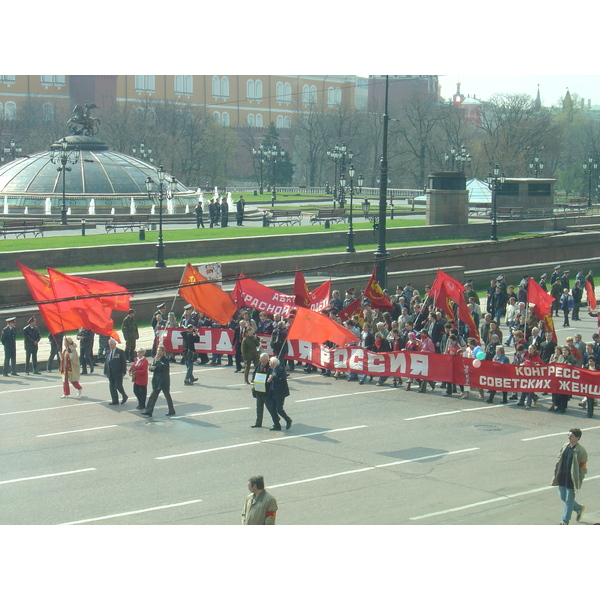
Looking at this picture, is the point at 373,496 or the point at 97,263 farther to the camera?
the point at 97,263

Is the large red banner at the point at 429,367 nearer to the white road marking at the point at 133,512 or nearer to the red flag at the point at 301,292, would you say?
the red flag at the point at 301,292

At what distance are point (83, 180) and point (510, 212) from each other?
27.4m

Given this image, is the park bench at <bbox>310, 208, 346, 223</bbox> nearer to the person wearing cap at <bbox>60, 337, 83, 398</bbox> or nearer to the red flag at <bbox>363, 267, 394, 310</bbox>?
the red flag at <bbox>363, 267, 394, 310</bbox>

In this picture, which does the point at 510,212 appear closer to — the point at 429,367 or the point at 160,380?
the point at 429,367

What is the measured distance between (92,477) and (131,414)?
12.2 ft

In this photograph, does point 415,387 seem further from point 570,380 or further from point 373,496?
point 373,496

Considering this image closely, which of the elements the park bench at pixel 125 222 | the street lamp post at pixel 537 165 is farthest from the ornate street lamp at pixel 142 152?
the street lamp post at pixel 537 165

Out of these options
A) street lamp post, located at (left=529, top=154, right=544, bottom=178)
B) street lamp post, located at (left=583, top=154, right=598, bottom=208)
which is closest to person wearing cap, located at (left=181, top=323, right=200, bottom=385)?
street lamp post, located at (left=583, top=154, right=598, bottom=208)

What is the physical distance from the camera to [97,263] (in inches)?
1238

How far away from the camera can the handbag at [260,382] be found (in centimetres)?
1512

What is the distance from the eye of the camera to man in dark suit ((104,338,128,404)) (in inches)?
659

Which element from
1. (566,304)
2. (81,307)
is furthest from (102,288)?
(566,304)

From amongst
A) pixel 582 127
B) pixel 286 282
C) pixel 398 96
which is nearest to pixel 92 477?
pixel 286 282

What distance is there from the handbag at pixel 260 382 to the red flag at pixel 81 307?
10.1ft
